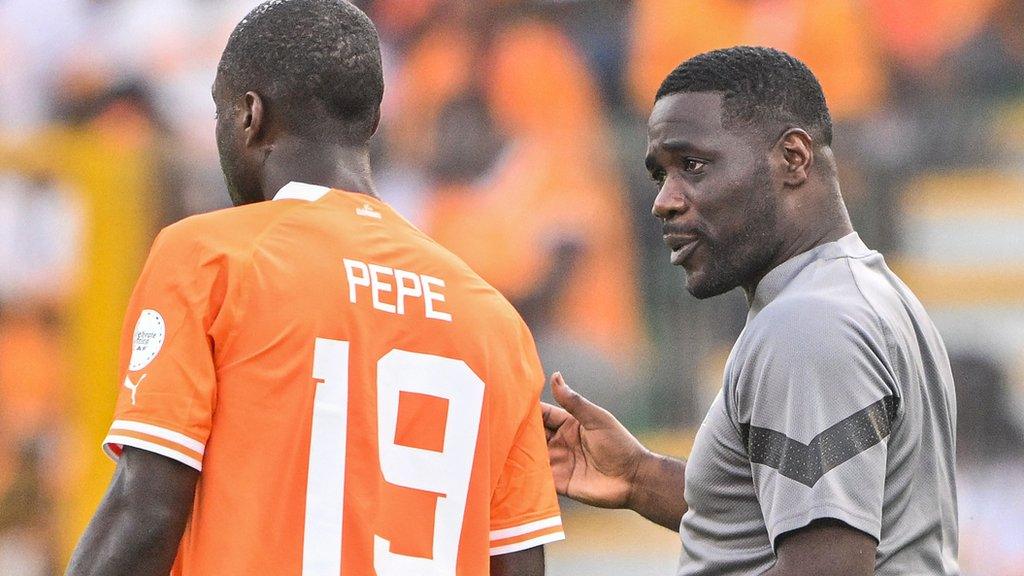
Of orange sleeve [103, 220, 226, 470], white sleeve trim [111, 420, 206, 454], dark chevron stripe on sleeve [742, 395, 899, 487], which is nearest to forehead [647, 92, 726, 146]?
dark chevron stripe on sleeve [742, 395, 899, 487]

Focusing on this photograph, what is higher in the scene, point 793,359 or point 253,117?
point 253,117

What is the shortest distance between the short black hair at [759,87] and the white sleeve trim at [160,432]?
902 millimetres

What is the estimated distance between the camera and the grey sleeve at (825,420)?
1729 mm

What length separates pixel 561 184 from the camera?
5.95 metres

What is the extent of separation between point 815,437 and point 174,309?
2.79ft

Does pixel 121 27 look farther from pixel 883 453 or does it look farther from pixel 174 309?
pixel 883 453

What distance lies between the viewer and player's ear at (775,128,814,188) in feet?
6.62

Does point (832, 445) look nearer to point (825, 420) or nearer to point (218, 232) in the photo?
point (825, 420)

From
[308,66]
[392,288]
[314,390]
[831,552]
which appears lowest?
[831,552]

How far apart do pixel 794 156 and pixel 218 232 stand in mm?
851

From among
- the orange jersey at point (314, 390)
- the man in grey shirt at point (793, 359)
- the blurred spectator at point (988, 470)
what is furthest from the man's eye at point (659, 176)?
the blurred spectator at point (988, 470)

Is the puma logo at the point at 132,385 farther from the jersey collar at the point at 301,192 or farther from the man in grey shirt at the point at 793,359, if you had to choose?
the man in grey shirt at the point at 793,359

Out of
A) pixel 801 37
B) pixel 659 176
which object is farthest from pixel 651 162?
pixel 801 37

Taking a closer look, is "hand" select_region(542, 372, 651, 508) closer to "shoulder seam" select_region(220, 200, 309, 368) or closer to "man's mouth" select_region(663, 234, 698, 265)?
"man's mouth" select_region(663, 234, 698, 265)
